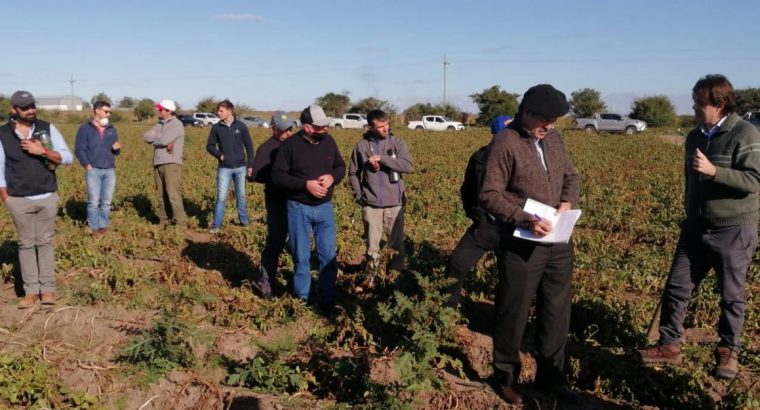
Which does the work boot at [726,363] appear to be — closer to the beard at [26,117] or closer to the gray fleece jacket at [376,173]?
the gray fleece jacket at [376,173]

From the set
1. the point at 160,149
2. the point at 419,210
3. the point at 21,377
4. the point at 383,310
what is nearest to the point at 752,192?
the point at 383,310

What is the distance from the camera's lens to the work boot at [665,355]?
14.2 ft

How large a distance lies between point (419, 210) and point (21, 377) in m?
6.78

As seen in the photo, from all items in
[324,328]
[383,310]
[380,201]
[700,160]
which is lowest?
[324,328]

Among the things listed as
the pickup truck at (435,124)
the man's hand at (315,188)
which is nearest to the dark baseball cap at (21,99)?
the man's hand at (315,188)

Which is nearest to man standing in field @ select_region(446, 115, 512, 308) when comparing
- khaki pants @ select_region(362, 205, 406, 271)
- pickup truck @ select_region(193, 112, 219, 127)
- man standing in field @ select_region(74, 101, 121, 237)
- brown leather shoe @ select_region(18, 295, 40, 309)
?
khaki pants @ select_region(362, 205, 406, 271)

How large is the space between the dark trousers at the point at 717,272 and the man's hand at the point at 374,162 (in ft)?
8.44

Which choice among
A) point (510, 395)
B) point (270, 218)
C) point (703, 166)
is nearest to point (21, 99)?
point (270, 218)

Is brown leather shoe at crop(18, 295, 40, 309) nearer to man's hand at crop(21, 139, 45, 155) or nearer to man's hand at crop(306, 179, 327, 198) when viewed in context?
man's hand at crop(21, 139, 45, 155)

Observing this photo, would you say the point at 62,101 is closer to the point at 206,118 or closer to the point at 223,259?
the point at 206,118

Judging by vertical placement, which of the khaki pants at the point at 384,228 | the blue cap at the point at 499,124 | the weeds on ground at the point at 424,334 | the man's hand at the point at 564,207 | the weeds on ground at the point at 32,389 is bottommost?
the weeds on ground at the point at 32,389

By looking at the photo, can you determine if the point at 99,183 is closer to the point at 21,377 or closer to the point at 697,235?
the point at 21,377

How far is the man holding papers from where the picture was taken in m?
3.44

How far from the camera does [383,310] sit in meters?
4.22
